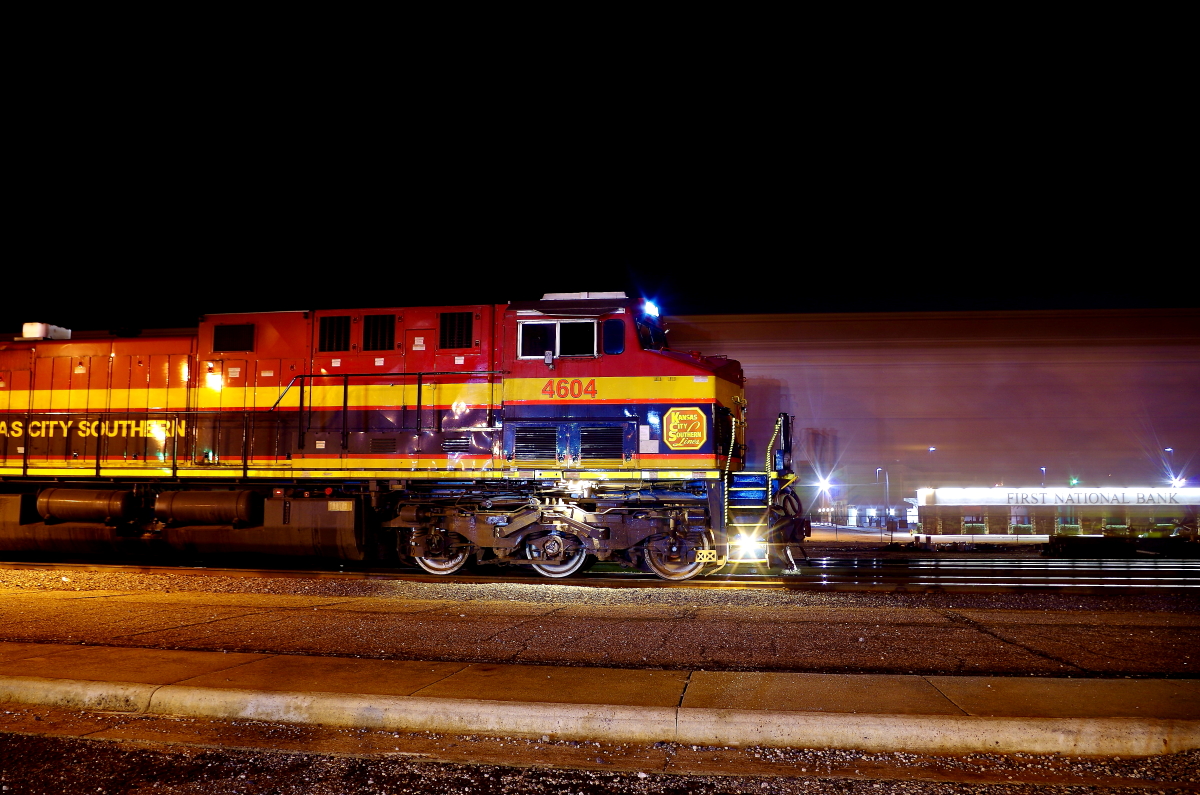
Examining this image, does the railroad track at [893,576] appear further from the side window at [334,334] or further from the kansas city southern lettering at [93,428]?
the side window at [334,334]

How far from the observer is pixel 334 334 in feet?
39.3

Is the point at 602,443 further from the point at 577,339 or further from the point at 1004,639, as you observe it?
the point at 1004,639

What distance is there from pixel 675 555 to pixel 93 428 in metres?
10.1

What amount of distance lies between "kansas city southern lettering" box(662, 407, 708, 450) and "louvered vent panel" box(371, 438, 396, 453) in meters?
4.08

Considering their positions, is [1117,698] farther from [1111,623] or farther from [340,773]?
[340,773]

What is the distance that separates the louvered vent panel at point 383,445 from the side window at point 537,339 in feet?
7.95

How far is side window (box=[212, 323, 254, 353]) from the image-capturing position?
40.7 feet

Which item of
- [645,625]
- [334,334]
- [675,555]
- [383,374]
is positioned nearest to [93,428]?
[334,334]

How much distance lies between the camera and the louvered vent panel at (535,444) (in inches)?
428

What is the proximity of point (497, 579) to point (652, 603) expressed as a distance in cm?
289

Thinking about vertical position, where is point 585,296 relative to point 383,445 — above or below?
above

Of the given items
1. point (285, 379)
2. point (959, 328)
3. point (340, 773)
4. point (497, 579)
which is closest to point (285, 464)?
Answer: point (285, 379)

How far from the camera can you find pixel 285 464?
1198 cm

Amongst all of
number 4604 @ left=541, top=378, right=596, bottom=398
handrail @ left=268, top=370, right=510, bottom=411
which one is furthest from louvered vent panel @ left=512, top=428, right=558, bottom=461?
handrail @ left=268, top=370, right=510, bottom=411
